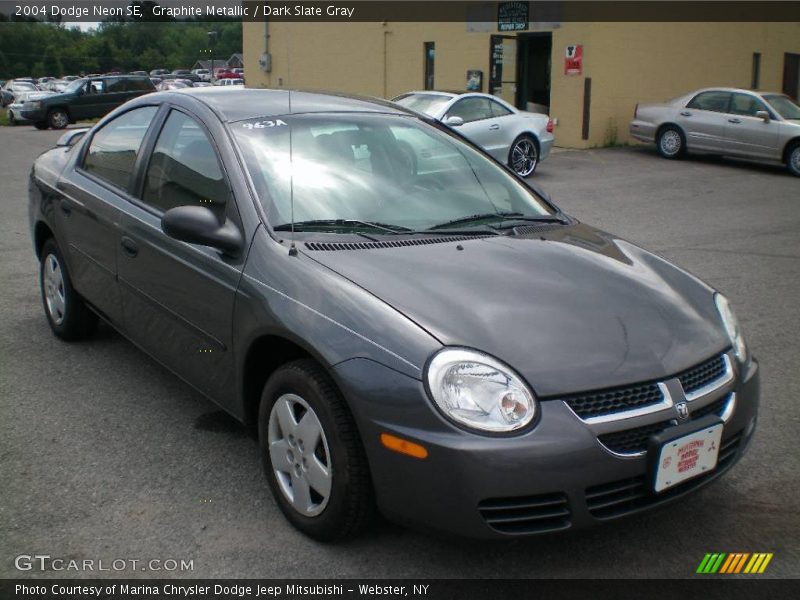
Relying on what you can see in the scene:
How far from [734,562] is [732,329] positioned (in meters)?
0.86

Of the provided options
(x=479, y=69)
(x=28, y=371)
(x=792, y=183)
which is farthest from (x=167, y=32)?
(x=28, y=371)

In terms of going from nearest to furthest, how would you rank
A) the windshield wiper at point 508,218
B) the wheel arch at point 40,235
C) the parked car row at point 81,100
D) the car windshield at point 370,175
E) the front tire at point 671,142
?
the car windshield at point 370,175 < the windshield wiper at point 508,218 < the wheel arch at point 40,235 < the front tire at point 671,142 < the parked car row at point 81,100

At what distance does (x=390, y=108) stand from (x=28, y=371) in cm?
247

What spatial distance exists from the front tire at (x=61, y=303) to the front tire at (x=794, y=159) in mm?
13883

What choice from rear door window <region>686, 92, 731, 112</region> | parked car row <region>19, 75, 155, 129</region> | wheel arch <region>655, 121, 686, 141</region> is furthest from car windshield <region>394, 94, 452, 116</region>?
parked car row <region>19, 75, 155, 129</region>

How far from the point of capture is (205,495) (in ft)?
11.2

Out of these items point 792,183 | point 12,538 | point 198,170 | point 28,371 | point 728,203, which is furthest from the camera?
point 792,183

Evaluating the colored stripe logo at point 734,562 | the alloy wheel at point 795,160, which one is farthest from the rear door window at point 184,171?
the alloy wheel at point 795,160

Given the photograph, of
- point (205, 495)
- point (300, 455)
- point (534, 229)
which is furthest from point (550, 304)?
point (205, 495)

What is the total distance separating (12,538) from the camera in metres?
3.08

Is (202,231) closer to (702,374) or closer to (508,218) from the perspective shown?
(508,218)

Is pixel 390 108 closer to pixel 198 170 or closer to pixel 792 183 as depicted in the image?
pixel 198 170

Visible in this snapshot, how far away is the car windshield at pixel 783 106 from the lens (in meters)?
16.1

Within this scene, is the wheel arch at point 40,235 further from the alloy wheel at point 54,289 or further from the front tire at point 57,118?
the front tire at point 57,118
